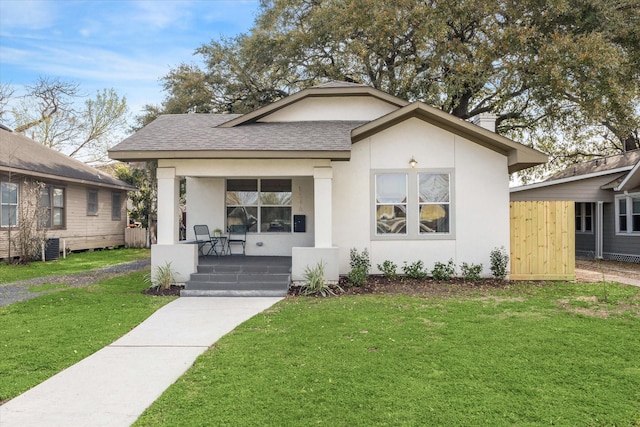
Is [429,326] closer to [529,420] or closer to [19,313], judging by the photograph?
[529,420]

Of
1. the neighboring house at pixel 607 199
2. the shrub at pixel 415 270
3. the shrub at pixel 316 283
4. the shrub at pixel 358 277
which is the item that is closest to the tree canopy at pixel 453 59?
the neighboring house at pixel 607 199

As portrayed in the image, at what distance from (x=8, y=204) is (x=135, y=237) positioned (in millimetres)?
7219

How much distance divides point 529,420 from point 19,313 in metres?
7.52

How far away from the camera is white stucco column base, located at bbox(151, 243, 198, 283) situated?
9.25m

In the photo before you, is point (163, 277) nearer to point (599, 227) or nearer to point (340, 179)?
point (340, 179)

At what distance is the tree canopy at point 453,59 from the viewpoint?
14273 millimetres

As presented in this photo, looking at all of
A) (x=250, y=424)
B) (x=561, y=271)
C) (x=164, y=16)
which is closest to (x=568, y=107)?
(x=561, y=271)

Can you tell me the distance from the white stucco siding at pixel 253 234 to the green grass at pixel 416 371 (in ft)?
14.9

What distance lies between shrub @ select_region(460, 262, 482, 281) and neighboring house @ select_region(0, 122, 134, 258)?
44.6 feet

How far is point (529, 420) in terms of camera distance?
335 cm

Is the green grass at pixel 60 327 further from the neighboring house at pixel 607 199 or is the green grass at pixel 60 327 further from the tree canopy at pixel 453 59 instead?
the neighboring house at pixel 607 199

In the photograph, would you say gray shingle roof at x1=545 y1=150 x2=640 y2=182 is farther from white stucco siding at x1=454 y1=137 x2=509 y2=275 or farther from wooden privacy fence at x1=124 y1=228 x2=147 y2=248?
wooden privacy fence at x1=124 y1=228 x2=147 y2=248

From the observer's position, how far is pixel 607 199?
16.4 metres

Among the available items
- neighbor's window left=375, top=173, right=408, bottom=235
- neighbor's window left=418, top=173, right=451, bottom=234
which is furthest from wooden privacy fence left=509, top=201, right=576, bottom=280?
neighbor's window left=375, top=173, right=408, bottom=235
